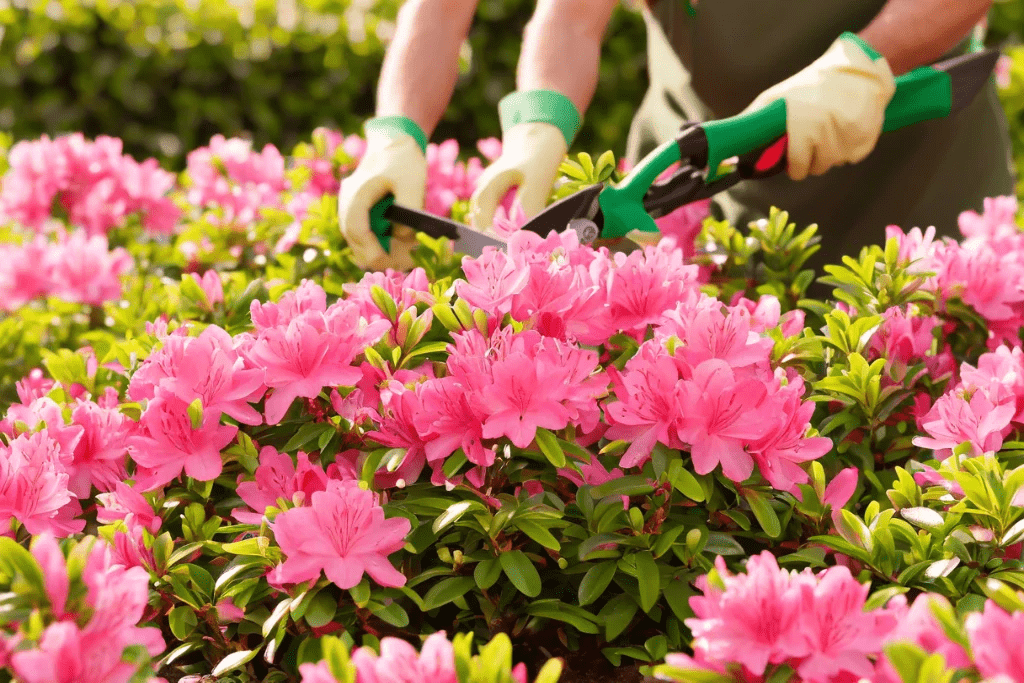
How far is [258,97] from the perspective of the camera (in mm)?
5738

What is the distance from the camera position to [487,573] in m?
1.15

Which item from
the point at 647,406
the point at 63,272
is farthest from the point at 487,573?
the point at 63,272

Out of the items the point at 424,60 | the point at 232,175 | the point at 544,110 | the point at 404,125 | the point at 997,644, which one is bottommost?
the point at 997,644

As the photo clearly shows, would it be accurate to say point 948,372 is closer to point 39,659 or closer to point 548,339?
point 548,339

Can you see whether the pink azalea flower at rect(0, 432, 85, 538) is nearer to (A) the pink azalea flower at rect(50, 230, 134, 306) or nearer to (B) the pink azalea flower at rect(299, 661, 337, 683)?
(B) the pink azalea flower at rect(299, 661, 337, 683)

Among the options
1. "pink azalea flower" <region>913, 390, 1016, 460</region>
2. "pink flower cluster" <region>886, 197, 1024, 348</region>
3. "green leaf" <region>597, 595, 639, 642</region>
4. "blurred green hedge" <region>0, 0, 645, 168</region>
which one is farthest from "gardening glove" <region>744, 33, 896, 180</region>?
"blurred green hedge" <region>0, 0, 645, 168</region>

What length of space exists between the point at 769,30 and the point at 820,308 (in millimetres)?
1080

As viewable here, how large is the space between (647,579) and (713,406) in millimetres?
229

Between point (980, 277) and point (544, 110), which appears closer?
point (980, 277)

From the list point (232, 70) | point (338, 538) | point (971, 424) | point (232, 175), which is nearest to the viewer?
point (338, 538)

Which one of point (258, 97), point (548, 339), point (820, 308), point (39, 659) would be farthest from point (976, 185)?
point (258, 97)

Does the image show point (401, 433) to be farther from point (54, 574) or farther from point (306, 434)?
point (54, 574)

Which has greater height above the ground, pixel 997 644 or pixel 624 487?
pixel 624 487

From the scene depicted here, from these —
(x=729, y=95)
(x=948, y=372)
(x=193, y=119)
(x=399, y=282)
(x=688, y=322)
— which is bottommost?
(x=948, y=372)
